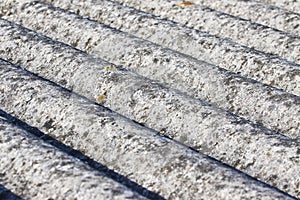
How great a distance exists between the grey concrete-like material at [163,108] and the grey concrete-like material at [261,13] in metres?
0.82

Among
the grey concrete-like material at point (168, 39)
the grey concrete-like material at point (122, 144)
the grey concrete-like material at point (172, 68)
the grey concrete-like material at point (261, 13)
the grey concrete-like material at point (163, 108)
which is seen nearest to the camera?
the grey concrete-like material at point (122, 144)

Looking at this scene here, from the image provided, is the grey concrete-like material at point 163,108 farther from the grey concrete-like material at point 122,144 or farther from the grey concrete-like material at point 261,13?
the grey concrete-like material at point 261,13

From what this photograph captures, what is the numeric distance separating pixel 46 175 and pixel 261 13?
1753mm


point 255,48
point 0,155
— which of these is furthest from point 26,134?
point 255,48

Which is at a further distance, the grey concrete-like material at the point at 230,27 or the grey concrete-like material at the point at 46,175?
the grey concrete-like material at the point at 230,27

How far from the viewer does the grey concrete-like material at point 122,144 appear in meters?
1.76

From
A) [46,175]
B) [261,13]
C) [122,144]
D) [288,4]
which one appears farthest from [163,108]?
[288,4]

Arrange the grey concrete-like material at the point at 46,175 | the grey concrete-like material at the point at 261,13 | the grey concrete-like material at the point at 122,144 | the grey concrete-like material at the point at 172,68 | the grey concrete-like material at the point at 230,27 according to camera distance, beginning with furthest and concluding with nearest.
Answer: the grey concrete-like material at the point at 261,13 < the grey concrete-like material at the point at 230,27 < the grey concrete-like material at the point at 172,68 < the grey concrete-like material at the point at 122,144 < the grey concrete-like material at the point at 46,175

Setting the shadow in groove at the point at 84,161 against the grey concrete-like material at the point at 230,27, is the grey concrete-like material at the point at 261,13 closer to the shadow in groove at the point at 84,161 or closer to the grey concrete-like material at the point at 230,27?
the grey concrete-like material at the point at 230,27

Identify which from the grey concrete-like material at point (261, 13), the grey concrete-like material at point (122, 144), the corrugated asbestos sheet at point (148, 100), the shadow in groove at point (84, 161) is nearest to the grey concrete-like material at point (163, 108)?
the corrugated asbestos sheet at point (148, 100)

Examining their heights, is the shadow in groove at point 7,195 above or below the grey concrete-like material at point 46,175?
below

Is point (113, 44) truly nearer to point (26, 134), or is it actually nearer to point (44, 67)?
point (44, 67)

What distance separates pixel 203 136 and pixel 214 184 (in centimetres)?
34

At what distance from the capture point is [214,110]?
7.13ft
